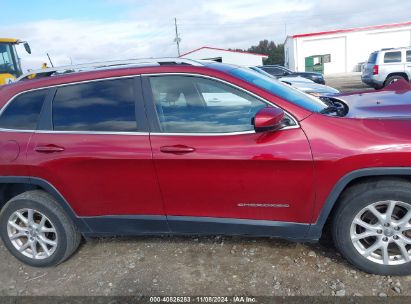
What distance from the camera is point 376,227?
2.62 meters

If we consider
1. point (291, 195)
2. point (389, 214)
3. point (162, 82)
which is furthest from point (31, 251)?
point (389, 214)

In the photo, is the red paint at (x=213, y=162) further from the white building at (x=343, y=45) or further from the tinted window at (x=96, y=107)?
the white building at (x=343, y=45)

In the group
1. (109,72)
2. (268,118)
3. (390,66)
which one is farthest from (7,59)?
(390,66)

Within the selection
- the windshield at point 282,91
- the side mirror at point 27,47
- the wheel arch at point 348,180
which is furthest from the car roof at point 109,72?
the side mirror at point 27,47

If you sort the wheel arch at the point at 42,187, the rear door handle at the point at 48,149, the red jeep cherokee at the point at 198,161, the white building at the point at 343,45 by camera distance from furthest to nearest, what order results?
the white building at the point at 343,45 < the wheel arch at the point at 42,187 < the rear door handle at the point at 48,149 < the red jeep cherokee at the point at 198,161

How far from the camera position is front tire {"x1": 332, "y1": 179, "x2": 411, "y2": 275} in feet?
8.19

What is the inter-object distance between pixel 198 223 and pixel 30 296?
1508 millimetres

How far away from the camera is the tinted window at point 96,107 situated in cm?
285

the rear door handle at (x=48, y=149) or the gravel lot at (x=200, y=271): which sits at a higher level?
the rear door handle at (x=48, y=149)

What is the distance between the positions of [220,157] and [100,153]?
38.0 inches

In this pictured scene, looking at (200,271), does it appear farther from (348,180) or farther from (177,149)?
(348,180)

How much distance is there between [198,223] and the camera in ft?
9.42

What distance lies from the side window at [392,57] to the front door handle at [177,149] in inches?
574

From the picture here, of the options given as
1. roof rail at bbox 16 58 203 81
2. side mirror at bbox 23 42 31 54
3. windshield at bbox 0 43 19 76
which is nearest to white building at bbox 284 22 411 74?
side mirror at bbox 23 42 31 54
